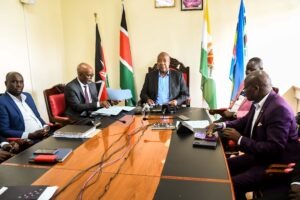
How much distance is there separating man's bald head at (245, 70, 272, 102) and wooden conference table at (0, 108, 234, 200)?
0.47m

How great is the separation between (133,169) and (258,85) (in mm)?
1032

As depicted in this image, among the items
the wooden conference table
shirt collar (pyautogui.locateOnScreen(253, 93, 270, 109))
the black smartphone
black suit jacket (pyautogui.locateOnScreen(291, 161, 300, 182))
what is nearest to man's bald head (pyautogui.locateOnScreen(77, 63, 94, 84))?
the wooden conference table

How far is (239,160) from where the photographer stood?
1.92 m

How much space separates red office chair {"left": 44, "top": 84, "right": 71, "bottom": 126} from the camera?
2.83 meters

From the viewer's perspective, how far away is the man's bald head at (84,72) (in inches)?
117

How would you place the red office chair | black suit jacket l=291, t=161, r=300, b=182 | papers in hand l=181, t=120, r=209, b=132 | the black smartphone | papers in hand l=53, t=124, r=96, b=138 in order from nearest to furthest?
black suit jacket l=291, t=161, r=300, b=182, the black smartphone, papers in hand l=53, t=124, r=96, b=138, papers in hand l=181, t=120, r=209, b=132, the red office chair

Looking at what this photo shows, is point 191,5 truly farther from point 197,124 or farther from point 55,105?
point 55,105

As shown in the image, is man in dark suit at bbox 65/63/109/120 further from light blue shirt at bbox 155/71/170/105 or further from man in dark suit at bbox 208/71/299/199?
man in dark suit at bbox 208/71/299/199

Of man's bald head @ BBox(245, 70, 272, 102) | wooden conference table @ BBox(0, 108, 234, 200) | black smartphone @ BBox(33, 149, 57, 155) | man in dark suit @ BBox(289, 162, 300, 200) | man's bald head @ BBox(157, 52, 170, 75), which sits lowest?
man in dark suit @ BBox(289, 162, 300, 200)

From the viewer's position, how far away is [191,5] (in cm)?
373

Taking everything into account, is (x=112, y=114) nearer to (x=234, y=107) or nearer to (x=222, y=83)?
(x=234, y=107)

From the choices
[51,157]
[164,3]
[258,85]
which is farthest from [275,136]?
[164,3]

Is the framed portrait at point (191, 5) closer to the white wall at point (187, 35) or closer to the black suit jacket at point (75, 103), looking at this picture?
the white wall at point (187, 35)

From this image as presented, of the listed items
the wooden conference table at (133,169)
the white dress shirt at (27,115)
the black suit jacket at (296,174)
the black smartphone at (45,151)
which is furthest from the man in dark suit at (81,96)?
the black suit jacket at (296,174)
